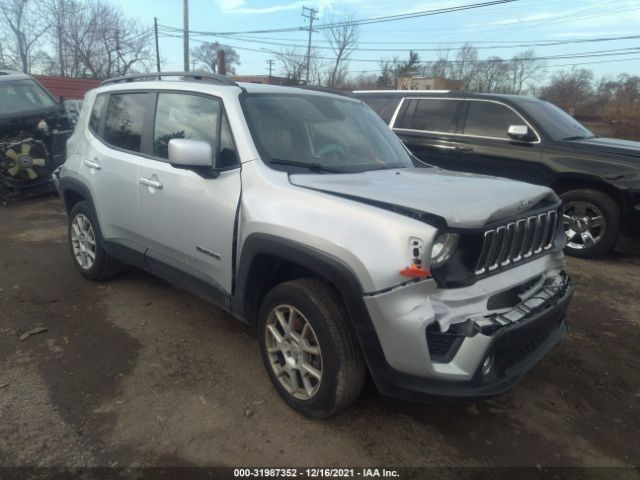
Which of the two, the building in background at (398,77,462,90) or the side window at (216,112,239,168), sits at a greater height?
the building in background at (398,77,462,90)

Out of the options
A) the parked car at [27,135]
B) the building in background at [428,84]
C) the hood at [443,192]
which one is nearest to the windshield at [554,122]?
the hood at [443,192]

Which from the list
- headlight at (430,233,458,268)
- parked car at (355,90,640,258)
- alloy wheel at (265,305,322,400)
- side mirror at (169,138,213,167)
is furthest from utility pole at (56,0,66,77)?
headlight at (430,233,458,268)

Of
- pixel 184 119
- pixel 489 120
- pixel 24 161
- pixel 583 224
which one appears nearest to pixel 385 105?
pixel 489 120

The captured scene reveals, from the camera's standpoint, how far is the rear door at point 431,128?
6934 mm

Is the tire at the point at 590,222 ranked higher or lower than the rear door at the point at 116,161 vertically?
Result: lower

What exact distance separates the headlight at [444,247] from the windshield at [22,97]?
29.6 feet

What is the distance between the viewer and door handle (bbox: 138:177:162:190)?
3545mm

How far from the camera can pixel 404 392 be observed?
92.4 inches

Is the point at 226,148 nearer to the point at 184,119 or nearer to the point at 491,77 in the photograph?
the point at 184,119

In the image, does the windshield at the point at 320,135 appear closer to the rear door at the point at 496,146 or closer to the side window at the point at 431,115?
the rear door at the point at 496,146

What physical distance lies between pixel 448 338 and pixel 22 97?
9778 mm

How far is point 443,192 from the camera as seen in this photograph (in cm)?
264

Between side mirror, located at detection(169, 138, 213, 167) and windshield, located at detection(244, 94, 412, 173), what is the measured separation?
34 centimetres

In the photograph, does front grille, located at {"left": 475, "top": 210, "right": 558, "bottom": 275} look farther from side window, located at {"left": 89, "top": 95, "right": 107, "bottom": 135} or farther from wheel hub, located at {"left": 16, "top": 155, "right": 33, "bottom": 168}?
wheel hub, located at {"left": 16, "top": 155, "right": 33, "bottom": 168}
